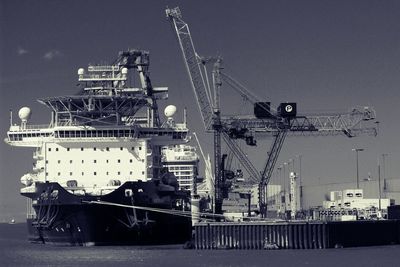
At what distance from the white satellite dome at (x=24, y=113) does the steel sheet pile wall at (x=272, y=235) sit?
22.8 metres

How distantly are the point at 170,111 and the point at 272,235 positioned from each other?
72.8ft

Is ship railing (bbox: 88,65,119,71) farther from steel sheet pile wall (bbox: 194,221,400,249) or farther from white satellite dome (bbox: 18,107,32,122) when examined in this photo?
steel sheet pile wall (bbox: 194,221,400,249)

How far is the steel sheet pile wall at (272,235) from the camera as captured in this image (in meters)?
99.5

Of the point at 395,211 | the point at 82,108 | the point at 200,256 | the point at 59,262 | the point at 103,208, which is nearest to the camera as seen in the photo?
the point at 59,262

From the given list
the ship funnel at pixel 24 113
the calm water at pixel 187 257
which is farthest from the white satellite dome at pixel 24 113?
the calm water at pixel 187 257

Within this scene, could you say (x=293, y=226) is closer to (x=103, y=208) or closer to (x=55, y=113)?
(x=103, y=208)

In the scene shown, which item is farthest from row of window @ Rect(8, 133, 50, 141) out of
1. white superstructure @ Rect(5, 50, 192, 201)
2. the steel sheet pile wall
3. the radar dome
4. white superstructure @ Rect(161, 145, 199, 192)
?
white superstructure @ Rect(161, 145, 199, 192)

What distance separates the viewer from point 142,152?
342 ft

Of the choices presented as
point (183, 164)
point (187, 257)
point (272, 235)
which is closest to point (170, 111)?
point (183, 164)

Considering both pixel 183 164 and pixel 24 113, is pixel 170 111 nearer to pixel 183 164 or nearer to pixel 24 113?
pixel 24 113

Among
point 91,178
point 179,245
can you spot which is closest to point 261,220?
point 179,245

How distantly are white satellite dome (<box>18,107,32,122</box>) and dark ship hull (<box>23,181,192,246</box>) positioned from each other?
12.1m

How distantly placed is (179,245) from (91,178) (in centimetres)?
1162

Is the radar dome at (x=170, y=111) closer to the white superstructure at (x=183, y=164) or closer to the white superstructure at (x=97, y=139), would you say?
the white superstructure at (x=97, y=139)
